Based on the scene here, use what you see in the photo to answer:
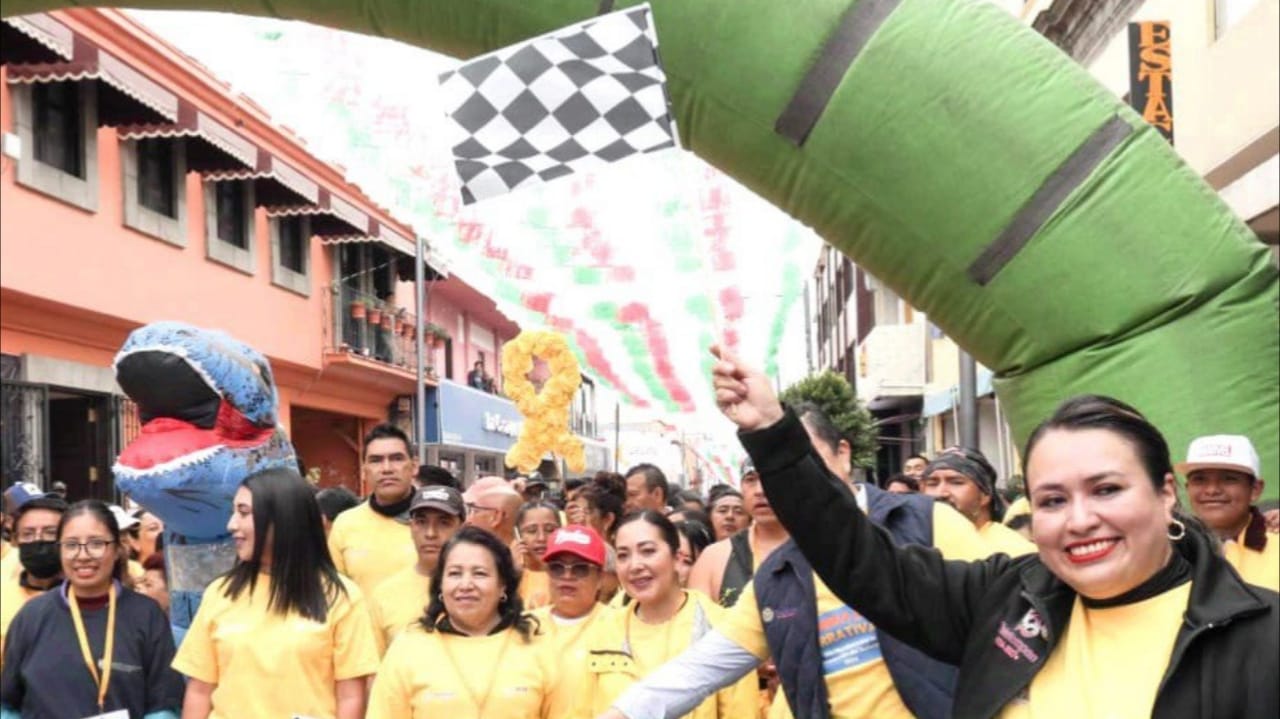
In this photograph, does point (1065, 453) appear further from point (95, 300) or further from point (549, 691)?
point (95, 300)

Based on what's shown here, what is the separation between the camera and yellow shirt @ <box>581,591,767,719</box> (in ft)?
14.6

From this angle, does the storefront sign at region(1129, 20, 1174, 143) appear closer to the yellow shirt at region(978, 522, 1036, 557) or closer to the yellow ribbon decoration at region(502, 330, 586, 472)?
the yellow ribbon decoration at region(502, 330, 586, 472)

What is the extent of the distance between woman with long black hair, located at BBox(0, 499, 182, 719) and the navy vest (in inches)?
91.3

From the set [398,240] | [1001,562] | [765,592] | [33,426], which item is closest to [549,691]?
[765,592]

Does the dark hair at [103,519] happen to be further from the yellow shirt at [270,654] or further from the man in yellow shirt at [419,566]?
the man in yellow shirt at [419,566]

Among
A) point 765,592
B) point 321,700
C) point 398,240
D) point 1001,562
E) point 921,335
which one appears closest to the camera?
point 1001,562

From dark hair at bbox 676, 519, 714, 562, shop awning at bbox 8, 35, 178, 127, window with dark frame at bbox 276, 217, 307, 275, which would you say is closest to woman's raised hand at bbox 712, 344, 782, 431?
dark hair at bbox 676, 519, 714, 562

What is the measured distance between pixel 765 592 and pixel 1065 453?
1.35 meters

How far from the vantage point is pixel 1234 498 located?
4.43 m

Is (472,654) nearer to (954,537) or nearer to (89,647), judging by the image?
(89,647)

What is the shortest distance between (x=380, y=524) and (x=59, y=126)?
940 cm

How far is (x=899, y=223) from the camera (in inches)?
171

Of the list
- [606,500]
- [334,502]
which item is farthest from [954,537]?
[334,502]

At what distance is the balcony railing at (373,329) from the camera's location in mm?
20859
